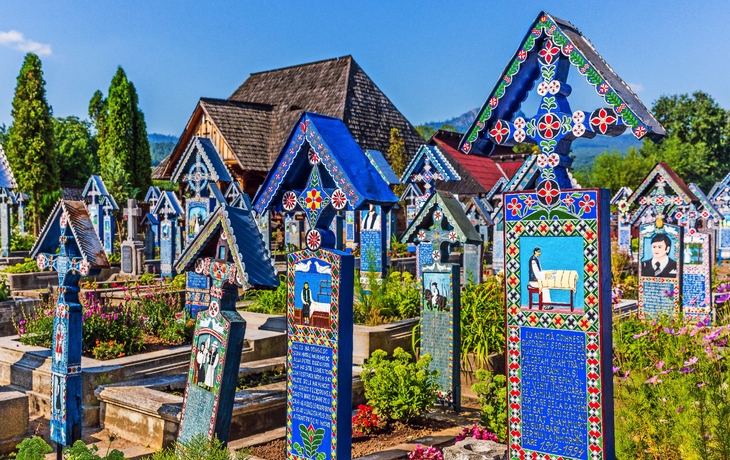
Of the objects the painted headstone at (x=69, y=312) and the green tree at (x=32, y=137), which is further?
the green tree at (x=32, y=137)

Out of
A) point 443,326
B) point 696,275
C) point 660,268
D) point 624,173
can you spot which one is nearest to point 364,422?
point 443,326

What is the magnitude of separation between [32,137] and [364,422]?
93.4ft

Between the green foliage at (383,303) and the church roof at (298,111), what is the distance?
19764 mm

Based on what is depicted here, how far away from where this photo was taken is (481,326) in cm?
1018

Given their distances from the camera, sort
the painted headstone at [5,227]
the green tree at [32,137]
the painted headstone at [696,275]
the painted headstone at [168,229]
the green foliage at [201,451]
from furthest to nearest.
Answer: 1. the green tree at [32,137]
2. the painted headstone at [5,227]
3. the painted headstone at [168,229]
4. the painted headstone at [696,275]
5. the green foliage at [201,451]

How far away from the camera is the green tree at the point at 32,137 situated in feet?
100

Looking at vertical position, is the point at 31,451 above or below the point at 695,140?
below

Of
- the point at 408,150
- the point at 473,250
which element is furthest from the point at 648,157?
the point at 473,250

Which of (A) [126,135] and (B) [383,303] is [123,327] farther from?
(A) [126,135]

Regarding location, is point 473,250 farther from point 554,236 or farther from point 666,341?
point 554,236

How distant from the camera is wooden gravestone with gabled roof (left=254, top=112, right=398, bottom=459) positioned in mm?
5926

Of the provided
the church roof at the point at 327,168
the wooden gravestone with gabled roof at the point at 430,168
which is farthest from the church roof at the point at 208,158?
the church roof at the point at 327,168

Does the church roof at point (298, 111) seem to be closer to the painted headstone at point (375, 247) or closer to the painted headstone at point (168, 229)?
the painted headstone at point (168, 229)

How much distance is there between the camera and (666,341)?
8.31m
